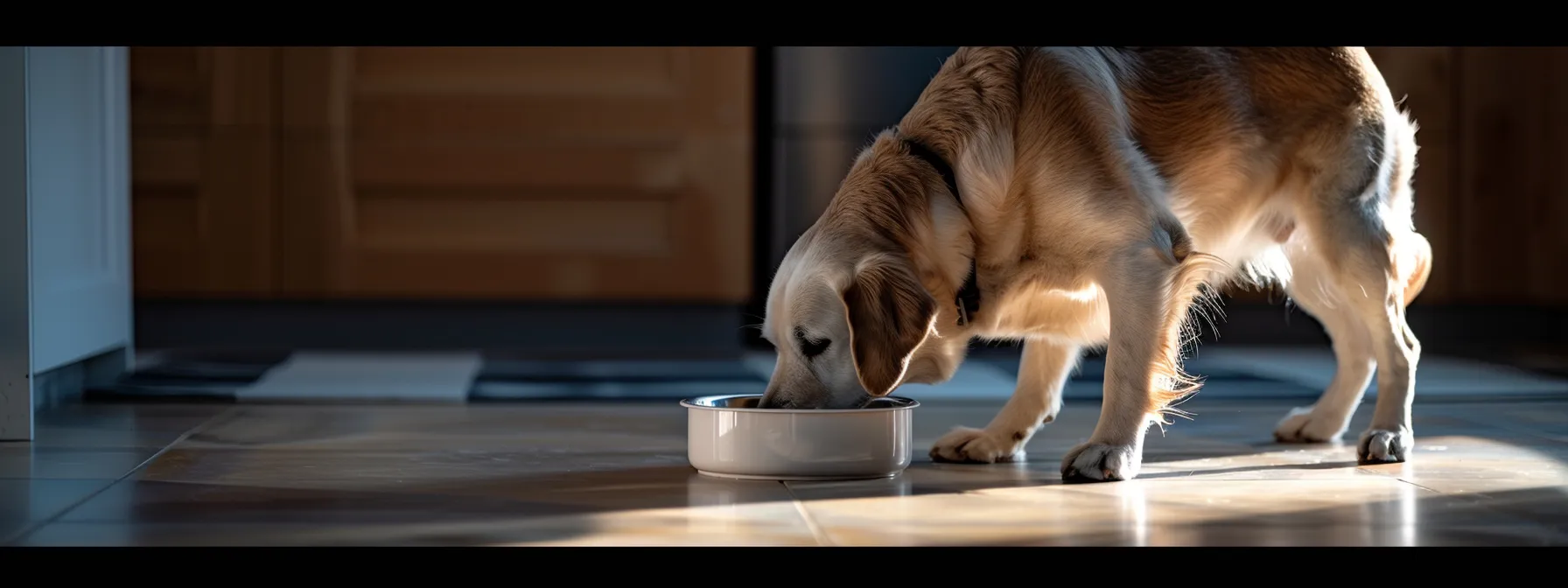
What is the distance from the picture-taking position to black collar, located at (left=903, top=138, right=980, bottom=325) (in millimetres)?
2096

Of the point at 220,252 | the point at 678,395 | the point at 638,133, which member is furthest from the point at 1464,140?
the point at 220,252

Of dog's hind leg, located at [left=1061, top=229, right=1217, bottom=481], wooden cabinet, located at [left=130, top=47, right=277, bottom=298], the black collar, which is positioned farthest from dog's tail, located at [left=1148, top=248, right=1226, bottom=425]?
wooden cabinet, located at [left=130, top=47, right=277, bottom=298]

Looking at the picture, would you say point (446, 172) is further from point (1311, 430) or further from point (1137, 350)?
point (1137, 350)

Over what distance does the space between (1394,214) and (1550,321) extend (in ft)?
9.89

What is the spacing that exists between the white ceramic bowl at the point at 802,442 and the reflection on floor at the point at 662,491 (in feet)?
0.09

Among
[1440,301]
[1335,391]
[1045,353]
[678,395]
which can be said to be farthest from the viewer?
[1440,301]

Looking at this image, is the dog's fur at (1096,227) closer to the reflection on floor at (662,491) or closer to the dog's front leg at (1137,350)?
the dog's front leg at (1137,350)

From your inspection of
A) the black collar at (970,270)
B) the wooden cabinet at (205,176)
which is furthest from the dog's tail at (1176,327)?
the wooden cabinet at (205,176)

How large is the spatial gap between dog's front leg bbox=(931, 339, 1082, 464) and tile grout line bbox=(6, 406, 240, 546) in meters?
1.13

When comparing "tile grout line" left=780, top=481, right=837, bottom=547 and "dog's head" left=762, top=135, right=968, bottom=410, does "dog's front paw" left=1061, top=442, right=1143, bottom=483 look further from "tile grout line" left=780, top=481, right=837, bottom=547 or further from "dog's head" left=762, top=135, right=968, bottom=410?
"tile grout line" left=780, top=481, right=837, bottom=547

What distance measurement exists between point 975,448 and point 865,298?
457 mm

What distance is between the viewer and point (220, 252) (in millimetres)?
4703
